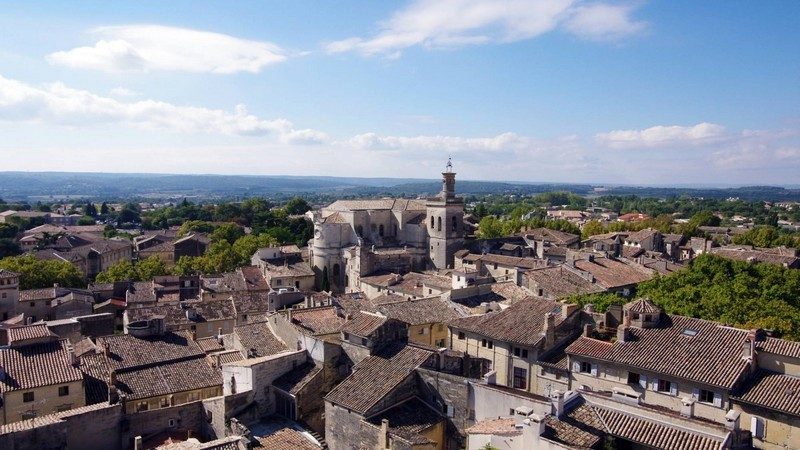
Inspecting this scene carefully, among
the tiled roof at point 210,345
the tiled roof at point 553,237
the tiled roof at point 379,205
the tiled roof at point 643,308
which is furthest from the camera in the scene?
the tiled roof at point 553,237

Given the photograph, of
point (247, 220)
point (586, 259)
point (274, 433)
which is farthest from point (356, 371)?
point (247, 220)

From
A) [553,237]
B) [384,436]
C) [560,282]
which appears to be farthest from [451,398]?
[553,237]

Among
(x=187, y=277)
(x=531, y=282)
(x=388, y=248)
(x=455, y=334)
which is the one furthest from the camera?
(x=388, y=248)

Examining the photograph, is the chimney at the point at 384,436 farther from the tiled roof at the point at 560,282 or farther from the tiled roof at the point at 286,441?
the tiled roof at the point at 560,282

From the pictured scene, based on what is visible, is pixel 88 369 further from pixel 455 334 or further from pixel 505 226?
pixel 505 226

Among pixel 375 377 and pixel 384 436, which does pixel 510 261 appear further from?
pixel 384 436

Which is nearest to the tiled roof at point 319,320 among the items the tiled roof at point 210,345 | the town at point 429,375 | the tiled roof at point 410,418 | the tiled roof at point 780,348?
the town at point 429,375
